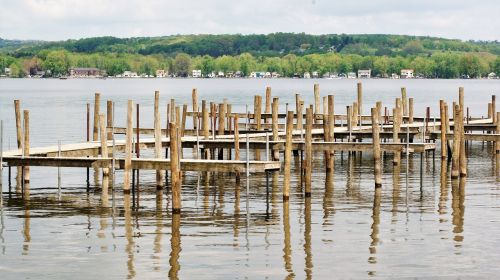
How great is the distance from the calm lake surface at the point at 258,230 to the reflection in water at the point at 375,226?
29mm

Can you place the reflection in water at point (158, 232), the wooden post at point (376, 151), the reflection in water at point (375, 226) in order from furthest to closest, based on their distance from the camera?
the wooden post at point (376, 151), the reflection in water at point (375, 226), the reflection in water at point (158, 232)

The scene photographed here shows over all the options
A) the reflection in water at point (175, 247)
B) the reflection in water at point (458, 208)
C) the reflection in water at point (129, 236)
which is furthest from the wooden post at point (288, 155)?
the reflection in water at point (458, 208)

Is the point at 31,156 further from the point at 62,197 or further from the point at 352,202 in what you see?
the point at 352,202

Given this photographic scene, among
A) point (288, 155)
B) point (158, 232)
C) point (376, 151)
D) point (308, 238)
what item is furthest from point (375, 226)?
point (376, 151)

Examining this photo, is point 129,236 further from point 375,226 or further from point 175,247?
point 375,226

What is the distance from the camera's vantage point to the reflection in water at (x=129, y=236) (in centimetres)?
2731

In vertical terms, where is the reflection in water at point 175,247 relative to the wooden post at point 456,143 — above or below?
below

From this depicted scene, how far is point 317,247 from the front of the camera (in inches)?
1181

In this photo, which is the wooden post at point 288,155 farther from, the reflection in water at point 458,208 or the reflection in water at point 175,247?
the reflection in water at point 458,208

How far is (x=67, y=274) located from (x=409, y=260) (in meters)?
7.53

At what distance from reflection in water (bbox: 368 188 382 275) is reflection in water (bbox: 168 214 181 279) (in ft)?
13.6

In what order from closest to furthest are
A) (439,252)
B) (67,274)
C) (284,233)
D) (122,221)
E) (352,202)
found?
(67,274), (439,252), (284,233), (122,221), (352,202)

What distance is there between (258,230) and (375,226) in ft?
10.4

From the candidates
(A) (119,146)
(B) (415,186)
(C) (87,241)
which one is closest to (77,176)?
(A) (119,146)
